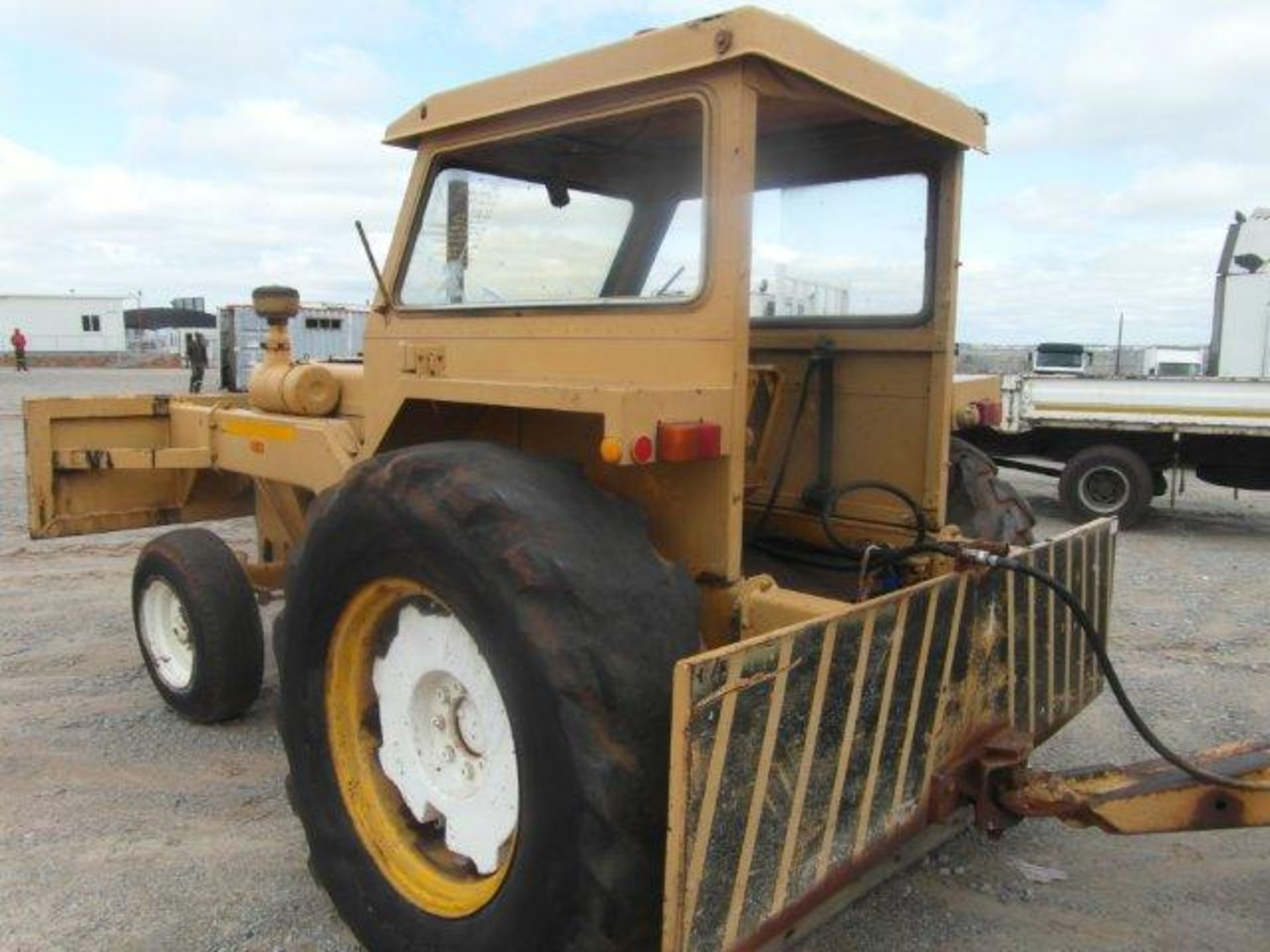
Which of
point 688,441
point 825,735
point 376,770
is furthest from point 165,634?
point 825,735

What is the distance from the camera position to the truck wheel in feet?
13.6

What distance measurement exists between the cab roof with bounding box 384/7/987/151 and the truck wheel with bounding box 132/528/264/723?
204 cm

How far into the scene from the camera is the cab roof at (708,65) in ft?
7.55

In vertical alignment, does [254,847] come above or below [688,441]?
below

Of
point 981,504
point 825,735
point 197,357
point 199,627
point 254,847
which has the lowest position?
point 254,847

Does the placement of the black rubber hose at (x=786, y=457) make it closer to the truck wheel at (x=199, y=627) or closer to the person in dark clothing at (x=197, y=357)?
the truck wheel at (x=199, y=627)

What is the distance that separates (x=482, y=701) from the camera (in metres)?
2.48

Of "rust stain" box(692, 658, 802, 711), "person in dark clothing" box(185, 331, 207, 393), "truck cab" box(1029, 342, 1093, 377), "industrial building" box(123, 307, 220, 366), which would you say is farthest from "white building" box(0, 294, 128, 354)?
"rust stain" box(692, 658, 802, 711)

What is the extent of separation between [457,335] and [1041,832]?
8.39 ft

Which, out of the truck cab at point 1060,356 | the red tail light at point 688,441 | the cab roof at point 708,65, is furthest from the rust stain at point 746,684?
the truck cab at point 1060,356

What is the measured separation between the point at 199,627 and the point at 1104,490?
8393 mm

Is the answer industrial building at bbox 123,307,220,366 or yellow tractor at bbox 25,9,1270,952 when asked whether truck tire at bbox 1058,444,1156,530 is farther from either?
industrial building at bbox 123,307,220,366

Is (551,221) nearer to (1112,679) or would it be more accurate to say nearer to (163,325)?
(1112,679)

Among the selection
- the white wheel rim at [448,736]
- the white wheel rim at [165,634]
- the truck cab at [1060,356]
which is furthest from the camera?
the truck cab at [1060,356]
